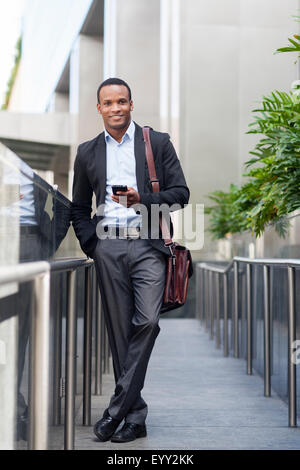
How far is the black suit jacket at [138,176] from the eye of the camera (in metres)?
3.80

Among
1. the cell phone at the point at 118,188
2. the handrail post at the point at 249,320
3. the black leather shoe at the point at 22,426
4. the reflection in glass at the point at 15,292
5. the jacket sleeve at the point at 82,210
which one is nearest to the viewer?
the reflection in glass at the point at 15,292

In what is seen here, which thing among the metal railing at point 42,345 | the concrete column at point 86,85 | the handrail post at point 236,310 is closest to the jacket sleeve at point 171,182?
the metal railing at point 42,345

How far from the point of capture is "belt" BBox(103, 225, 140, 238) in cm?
378

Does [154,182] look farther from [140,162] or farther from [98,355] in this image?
[98,355]

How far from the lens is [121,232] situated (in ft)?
12.4

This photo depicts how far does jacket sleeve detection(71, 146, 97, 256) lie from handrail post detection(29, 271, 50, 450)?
1342 millimetres

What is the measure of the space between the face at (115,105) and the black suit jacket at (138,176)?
108 mm

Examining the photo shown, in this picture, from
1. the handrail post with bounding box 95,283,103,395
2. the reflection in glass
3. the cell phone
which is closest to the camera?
the reflection in glass

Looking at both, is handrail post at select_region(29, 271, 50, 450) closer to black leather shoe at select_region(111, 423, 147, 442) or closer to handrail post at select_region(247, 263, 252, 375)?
black leather shoe at select_region(111, 423, 147, 442)

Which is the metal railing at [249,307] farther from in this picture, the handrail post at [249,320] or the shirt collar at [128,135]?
the shirt collar at [128,135]

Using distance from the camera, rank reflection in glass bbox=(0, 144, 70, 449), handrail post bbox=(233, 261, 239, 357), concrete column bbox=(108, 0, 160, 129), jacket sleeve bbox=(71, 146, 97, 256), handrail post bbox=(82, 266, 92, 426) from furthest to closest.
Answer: concrete column bbox=(108, 0, 160, 129), handrail post bbox=(233, 261, 239, 357), handrail post bbox=(82, 266, 92, 426), jacket sleeve bbox=(71, 146, 97, 256), reflection in glass bbox=(0, 144, 70, 449)

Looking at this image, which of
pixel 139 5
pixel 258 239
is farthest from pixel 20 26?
pixel 258 239

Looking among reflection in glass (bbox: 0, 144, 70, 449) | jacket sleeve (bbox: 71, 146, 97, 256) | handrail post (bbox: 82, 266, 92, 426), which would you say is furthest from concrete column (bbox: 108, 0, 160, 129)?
reflection in glass (bbox: 0, 144, 70, 449)
